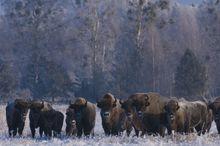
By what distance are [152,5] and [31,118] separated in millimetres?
45566

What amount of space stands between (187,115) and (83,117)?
4.09 m

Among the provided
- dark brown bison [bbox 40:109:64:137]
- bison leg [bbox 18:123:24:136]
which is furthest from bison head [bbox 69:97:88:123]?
bison leg [bbox 18:123:24:136]

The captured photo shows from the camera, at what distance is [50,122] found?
76.6 ft

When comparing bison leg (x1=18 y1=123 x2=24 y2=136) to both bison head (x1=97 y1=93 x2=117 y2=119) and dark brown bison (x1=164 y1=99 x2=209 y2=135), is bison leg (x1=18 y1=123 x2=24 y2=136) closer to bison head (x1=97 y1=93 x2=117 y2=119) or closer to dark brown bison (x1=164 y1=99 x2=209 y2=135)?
bison head (x1=97 y1=93 x2=117 y2=119)

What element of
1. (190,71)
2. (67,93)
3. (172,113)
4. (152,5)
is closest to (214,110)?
(172,113)

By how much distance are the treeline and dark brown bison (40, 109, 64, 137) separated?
130 ft

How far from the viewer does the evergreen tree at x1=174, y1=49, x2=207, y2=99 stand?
6212 centimetres

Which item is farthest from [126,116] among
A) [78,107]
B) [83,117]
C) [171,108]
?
[171,108]

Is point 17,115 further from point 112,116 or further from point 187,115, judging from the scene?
point 187,115

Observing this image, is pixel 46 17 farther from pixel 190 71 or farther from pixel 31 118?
pixel 31 118

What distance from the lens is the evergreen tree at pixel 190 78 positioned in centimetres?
6212

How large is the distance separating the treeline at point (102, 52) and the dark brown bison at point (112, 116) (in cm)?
3894

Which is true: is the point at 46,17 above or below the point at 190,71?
above

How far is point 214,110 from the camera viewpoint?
21.9 metres
